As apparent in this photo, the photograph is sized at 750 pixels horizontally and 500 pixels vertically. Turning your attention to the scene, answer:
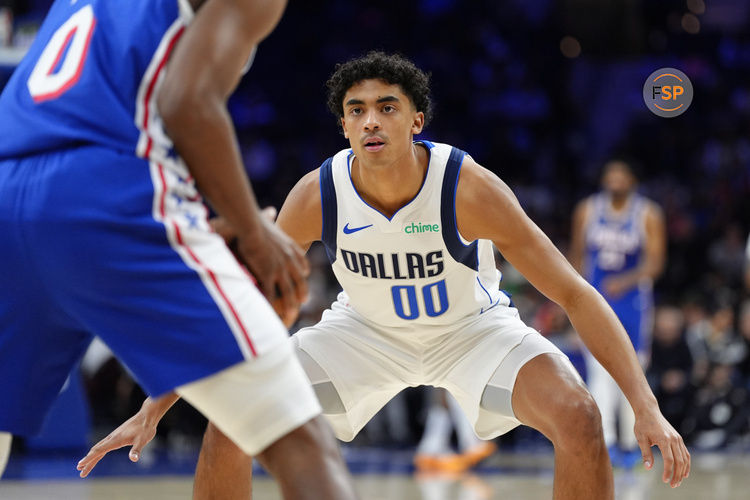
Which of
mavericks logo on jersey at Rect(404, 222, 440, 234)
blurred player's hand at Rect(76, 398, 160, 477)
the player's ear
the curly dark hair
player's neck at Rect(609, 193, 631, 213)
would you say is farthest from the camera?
player's neck at Rect(609, 193, 631, 213)

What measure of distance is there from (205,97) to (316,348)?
2.00 m

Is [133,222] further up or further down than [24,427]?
further up

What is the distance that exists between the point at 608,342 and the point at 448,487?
139 inches

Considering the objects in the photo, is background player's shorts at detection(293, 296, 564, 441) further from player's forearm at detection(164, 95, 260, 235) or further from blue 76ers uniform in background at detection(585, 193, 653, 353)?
blue 76ers uniform in background at detection(585, 193, 653, 353)

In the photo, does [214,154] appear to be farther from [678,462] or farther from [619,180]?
[619,180]

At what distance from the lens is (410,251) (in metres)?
3.74

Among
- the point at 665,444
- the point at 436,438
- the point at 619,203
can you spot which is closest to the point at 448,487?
the point at 436,438

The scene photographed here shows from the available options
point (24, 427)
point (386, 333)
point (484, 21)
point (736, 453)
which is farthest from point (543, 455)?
point (484, 21)

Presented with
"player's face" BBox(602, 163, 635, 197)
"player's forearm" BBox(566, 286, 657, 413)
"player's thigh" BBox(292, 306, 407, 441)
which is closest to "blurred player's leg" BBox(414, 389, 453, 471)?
"player's face" BBox(602, 163, 635, 197)

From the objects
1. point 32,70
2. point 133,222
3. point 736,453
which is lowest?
point 736,453

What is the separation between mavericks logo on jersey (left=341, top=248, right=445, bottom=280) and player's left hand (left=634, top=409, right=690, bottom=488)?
3.37ft

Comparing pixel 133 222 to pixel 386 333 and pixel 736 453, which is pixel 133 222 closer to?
pixel 386 333

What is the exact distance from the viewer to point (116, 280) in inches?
77.8

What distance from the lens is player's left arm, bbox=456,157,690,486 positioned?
3.00 m
